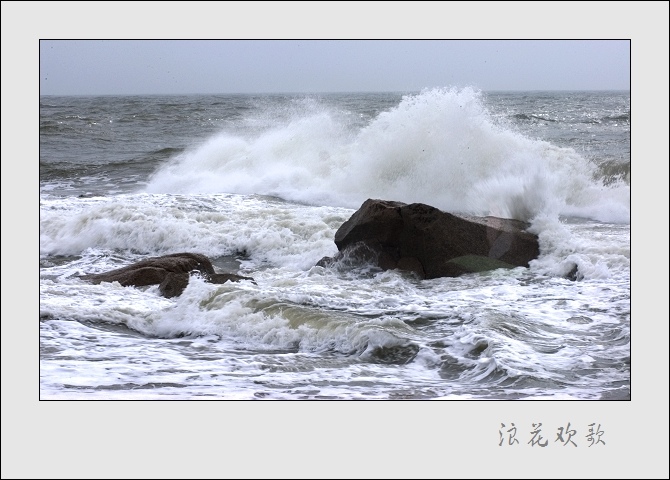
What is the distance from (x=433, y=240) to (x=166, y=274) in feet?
6.47

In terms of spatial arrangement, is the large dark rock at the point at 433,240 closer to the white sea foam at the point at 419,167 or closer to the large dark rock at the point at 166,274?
the white sea foam at the point at 419,167

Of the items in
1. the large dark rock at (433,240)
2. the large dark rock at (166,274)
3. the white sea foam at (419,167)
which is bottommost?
the large dark rock at (166,274)

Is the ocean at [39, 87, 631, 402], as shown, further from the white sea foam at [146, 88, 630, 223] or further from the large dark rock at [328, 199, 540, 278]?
the large dark rock at [328, 199, 540, 278]

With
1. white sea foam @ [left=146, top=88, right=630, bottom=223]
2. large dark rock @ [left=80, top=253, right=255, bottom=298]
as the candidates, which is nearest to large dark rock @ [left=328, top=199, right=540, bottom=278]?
white sea foam @ [left=146, top=88, right=630, bottom=223]

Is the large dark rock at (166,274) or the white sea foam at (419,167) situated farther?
the white sea foam at (419,167)

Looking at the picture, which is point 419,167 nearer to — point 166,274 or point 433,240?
point 433,240

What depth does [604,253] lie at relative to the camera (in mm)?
5516

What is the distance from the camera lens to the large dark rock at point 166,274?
518 cm

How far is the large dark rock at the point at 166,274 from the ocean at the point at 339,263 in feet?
0.36

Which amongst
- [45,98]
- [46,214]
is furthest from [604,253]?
[46,214]

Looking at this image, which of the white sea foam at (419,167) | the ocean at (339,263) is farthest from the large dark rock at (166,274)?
the white sea foam at (419,167)

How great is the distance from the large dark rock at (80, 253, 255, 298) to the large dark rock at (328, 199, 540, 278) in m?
0.96

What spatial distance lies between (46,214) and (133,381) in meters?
3.19

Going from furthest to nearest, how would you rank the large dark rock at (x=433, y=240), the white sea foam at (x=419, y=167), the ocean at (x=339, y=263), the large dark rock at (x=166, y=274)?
the white sea foam at (x=419, y=167) < the large dark rock at (x=433, y=240) < the large dark rock at (x=166, y=274) < the ocean at (x=339, y=263)
